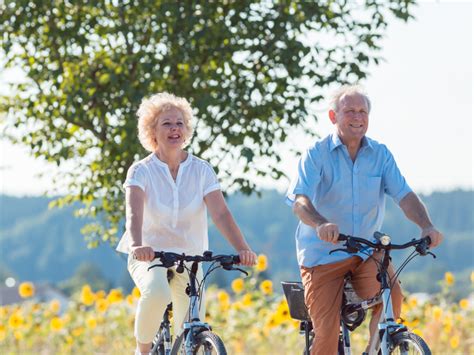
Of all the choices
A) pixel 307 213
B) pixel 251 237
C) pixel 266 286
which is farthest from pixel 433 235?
pixel 251 237

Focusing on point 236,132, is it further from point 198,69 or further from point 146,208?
point 146,208

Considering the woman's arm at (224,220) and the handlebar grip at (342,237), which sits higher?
the woman's arm at (224,220)

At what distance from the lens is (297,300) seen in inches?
250

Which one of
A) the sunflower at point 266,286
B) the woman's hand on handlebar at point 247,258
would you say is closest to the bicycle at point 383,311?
the woman's hand on handlebar at point 247,258

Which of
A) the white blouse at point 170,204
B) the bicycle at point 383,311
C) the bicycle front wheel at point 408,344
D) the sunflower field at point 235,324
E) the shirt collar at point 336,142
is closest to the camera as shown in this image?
the bicycle front wheel at point 408,344

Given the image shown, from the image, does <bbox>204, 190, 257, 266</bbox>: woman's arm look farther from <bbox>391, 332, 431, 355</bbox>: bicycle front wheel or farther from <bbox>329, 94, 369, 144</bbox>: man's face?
<bbox>391, 332, 431, 355</bbox>: bicycle front wheel

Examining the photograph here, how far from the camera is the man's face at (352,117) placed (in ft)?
19.5

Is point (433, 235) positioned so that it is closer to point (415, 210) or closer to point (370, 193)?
point (415, 210)

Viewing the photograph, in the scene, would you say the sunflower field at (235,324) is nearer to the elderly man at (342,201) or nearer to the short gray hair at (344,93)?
the elderly man at (342,201)

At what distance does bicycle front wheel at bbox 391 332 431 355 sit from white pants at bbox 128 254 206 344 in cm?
106

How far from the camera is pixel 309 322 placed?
633 cm

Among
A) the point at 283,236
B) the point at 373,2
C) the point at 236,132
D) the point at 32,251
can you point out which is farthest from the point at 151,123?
the point at 32,251

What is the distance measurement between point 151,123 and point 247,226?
418 ft

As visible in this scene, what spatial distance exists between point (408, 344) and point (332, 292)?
69 centimetres
